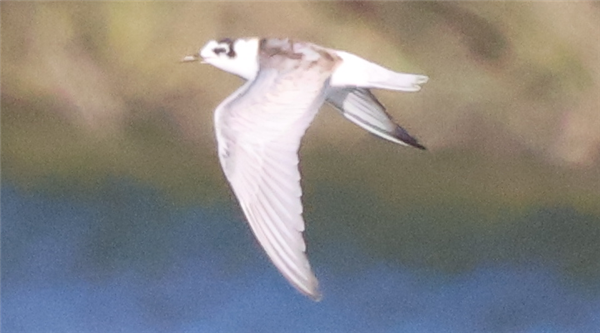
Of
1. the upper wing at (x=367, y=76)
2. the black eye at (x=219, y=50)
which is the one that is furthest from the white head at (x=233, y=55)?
the upper wing at (x=367, y=76)

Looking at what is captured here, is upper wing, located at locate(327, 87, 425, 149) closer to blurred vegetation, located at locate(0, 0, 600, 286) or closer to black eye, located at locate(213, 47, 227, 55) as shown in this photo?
blurred vegetation, located at locate(0, 0, 600, 286)

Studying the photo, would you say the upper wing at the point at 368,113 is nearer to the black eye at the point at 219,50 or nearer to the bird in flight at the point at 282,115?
the bird in flight at the point at 282,115

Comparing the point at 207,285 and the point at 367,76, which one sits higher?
the point at 367,76

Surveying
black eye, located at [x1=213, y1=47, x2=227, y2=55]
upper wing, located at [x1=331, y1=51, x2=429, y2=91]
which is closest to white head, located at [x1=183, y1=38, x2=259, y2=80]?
black eye, located at [x1=213, y1=47, x2=227, y2=55]

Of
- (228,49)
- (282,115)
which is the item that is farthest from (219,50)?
(282,115)

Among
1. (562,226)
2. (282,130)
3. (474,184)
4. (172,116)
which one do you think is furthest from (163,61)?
(562,226)

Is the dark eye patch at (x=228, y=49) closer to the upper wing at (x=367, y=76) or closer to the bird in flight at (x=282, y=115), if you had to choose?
the bird in flight at (x=282, y=115)

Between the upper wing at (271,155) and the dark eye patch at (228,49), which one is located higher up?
the dark eye patch at (228,49)

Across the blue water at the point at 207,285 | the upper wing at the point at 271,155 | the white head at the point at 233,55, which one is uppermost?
the white head at the point at 233,55

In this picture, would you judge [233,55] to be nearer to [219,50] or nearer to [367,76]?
[219,50]
